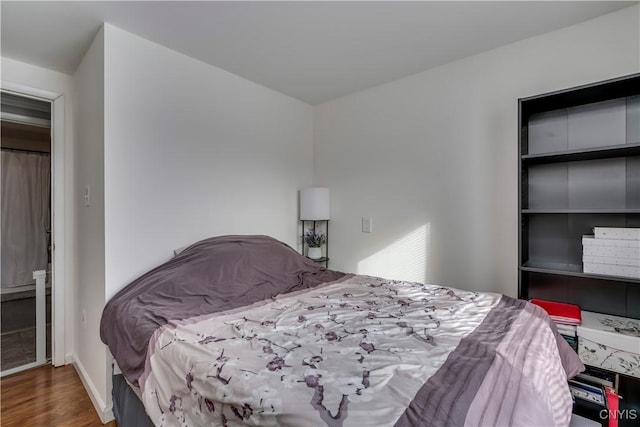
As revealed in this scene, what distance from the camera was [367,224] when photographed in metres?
2.86

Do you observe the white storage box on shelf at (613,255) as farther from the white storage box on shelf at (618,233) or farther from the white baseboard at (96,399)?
the white baseboard at (96,399)

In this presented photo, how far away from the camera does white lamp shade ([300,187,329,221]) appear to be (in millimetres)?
2992

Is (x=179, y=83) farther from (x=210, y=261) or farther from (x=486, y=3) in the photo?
(x=486, y=3)

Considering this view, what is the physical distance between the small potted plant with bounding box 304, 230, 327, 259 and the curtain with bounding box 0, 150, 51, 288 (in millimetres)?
3811

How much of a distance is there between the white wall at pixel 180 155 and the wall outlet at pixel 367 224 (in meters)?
0.78

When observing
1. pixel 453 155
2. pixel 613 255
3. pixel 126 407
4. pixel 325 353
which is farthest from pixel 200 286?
pixel 613 255

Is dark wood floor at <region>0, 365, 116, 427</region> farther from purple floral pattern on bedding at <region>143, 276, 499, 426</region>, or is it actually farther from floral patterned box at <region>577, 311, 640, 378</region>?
floral patterned box at <region>577, 311, 640, 378</region>

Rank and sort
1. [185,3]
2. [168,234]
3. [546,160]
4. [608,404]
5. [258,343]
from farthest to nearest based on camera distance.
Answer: [168,234] → [546,160] → [185,3] → [608,404] → [258,343]

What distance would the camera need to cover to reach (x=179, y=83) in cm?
218

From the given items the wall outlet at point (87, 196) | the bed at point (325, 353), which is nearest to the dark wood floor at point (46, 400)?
the bed at point (325, 353)

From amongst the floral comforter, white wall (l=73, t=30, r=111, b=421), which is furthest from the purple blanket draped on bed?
white wall (l=73, t=30, r=111, b=421)

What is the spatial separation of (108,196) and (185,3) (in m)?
1.21

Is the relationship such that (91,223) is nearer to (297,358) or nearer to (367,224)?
(297,358)

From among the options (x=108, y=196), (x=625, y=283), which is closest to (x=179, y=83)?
(x=108, y=196)
